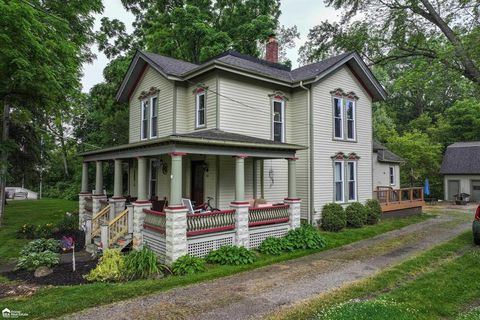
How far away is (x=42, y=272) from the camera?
8.27 meters

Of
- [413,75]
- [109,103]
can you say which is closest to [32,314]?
[413,75]

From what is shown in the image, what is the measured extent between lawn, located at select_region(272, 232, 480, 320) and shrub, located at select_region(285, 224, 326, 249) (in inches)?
110

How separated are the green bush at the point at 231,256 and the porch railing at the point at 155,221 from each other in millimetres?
1580

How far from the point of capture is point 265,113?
13.4 m

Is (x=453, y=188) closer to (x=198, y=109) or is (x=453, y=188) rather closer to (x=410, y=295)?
(x=198, y=109)

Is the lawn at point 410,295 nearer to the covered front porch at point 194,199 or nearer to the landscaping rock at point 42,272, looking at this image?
the covered front porch at point 194,199

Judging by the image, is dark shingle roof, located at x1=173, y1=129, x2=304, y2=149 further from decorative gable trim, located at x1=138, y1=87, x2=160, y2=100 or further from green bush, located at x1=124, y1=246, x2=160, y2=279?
A: decorative gable trim, located at x1=138, y1=87, x2=160, y2=100

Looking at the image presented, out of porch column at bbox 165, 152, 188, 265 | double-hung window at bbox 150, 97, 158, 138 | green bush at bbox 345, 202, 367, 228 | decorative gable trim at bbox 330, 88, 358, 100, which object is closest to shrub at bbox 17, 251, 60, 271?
porch column at bbox 165, 152, 188, 265

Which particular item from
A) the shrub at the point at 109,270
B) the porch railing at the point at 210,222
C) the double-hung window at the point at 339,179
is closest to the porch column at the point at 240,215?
the porch railing at the point at 210,222

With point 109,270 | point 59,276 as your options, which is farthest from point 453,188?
point 59,276

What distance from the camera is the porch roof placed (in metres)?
8.52

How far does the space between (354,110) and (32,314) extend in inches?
585

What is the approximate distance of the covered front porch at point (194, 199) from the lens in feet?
27.9

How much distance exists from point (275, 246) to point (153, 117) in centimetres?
855
